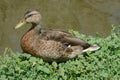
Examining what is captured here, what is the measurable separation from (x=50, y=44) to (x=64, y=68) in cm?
44

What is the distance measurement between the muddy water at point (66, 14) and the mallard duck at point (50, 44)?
2.29 metres

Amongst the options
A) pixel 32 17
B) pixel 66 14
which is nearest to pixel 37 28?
pixel 32 17

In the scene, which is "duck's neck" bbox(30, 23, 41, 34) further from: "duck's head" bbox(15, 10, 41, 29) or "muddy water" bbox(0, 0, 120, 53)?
"muddy water" bbox(0, 0, 120, 53)

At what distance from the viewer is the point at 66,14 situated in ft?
34.9

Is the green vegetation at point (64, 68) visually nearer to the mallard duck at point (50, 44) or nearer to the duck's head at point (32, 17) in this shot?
the mallard duck at point (50, 44)

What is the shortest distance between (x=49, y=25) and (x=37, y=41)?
301 centimetres

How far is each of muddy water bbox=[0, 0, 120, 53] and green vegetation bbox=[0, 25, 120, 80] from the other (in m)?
2.68

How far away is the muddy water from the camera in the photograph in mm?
10055

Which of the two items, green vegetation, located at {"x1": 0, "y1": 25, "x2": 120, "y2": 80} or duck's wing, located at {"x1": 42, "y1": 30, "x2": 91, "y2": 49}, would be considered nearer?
green vegetation, located at {"x1": 0, "y1": 25, "x2": 120, "y2": 80}

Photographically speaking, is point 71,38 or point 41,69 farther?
point 71,38

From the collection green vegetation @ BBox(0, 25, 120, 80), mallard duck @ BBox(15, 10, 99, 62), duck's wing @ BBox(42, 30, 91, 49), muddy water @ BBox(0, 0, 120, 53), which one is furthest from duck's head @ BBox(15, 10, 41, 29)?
muddy water @ BBox(0, 0, 120, 53)

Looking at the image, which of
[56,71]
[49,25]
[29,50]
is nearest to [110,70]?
[56,71]

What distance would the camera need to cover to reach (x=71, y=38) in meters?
7.21

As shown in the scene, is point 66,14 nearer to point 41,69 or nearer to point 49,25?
point 49,25
